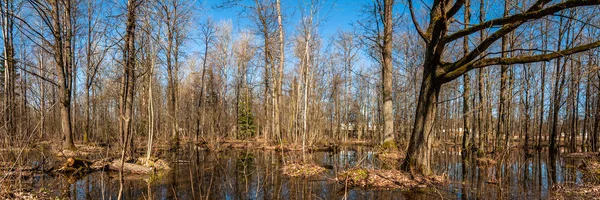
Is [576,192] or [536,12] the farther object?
[576,192]

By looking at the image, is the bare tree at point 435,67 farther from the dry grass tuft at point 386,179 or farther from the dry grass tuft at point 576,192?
the dry grass tuft at point 576,192

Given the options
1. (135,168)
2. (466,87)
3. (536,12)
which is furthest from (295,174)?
(466,87)

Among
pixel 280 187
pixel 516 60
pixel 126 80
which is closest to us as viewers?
pixel 126 80

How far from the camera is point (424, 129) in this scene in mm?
8141

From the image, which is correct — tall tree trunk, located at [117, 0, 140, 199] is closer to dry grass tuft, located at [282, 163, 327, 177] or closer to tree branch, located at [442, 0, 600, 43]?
dry grass tuft, located at [282, 163, 327, 177]

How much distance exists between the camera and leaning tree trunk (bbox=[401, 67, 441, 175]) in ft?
26.6

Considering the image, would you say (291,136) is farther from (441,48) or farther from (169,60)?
(441,48)

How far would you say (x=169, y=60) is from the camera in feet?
72.6

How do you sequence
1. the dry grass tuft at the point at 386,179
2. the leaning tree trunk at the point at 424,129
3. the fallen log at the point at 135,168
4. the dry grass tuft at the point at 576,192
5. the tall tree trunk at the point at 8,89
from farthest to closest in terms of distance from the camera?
1. the fallen log at the point at 135,168
2. the leaning tree trunk at the point at 424,129
3. the dry grass tuft at the point at 386,179
4. the dry grass tuft at the point at 576,192
5. the tall tree trunk at the point at 8,89

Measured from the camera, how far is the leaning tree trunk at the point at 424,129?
8.10 meters

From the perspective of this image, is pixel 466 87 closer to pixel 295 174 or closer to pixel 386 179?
pixel 386 179

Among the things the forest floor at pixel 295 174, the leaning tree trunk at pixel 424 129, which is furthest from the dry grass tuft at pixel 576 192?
the leaning tree trunk at pixel 424 129

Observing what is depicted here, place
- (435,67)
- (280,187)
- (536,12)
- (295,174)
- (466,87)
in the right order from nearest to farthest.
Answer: (536,12) → (280,187) → (435,67) → (295,174) → (466,87)

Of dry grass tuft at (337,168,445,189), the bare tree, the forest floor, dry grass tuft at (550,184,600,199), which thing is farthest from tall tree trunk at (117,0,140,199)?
dry grass tuft at (550,184,600,199)
